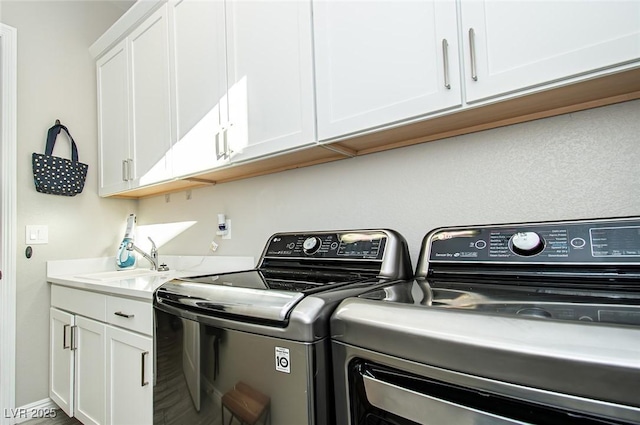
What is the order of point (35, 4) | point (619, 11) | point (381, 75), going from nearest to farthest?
point (619, 11), point (381, 75), point (35, 4)

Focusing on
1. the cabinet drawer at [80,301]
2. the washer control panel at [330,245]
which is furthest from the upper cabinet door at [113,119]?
the washer control panel at [330,245]

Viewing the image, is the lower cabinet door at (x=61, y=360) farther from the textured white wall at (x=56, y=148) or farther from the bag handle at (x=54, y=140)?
the bag handle at (x=54, y=140)

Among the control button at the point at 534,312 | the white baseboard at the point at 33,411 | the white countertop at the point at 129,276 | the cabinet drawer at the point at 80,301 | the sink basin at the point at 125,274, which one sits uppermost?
the control button at the point at 534,312

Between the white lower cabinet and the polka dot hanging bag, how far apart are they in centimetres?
65

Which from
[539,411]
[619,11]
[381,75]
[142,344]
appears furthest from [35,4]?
[539,411]

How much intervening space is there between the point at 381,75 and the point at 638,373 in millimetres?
981

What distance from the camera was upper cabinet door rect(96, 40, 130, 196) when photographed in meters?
2.25

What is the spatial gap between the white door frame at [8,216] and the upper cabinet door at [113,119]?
48 cm

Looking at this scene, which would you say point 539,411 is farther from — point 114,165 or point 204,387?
point 114,165

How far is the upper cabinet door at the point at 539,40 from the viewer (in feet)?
2.52

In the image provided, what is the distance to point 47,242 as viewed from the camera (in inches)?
89.6

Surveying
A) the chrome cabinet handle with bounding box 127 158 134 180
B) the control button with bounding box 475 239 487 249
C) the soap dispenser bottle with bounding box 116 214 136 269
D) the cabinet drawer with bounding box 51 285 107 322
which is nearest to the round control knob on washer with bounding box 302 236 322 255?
the control button with bounding box 475 239 487 249

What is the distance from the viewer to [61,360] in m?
2.08

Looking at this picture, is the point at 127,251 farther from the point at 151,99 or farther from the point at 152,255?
the point at 151,99
